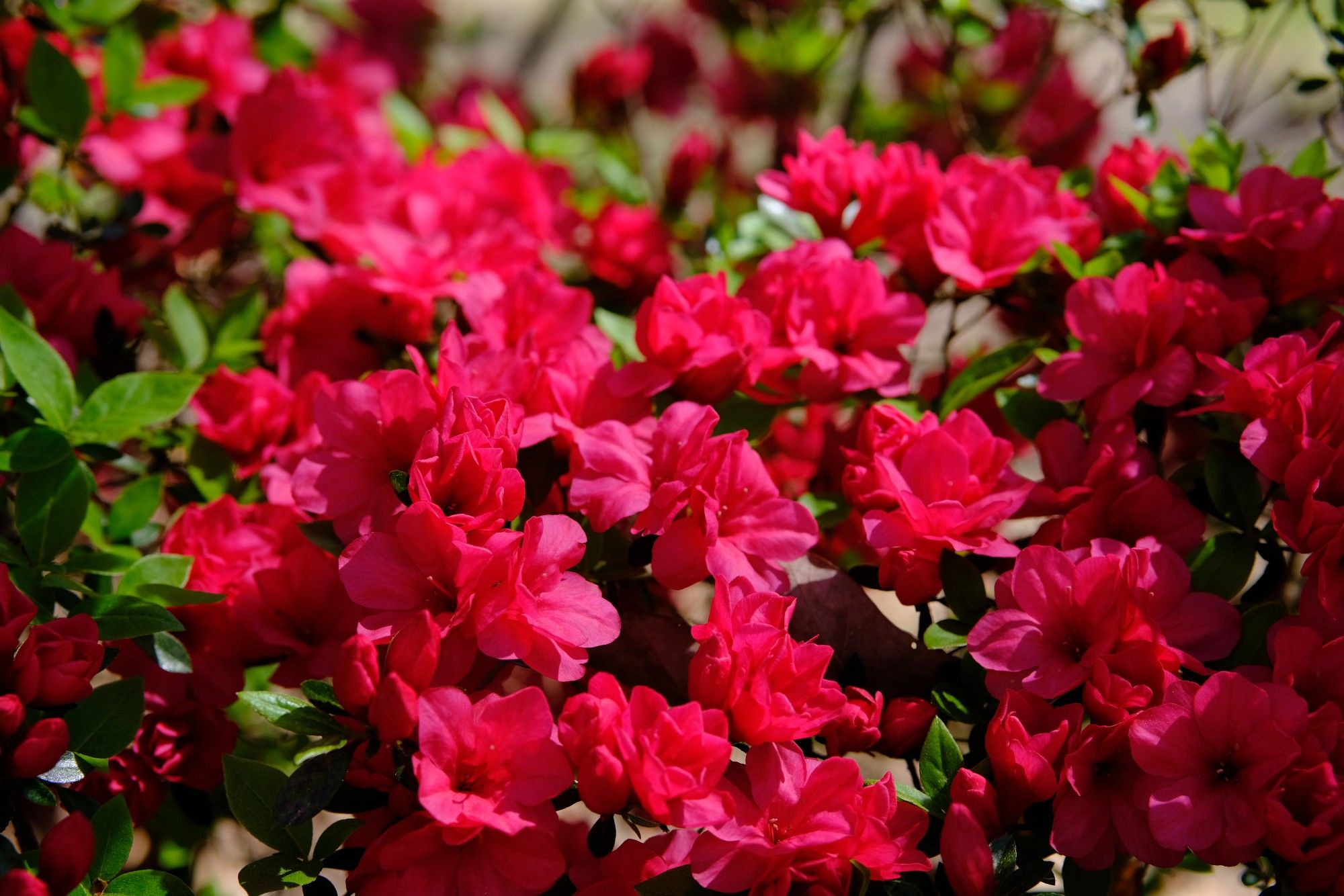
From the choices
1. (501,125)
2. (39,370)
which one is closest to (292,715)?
(39,370)

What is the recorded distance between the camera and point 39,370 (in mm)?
972

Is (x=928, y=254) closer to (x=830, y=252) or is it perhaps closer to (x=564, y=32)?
(x=830, y=252)

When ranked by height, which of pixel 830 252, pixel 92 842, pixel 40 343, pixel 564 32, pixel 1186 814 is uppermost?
pixel 830 252

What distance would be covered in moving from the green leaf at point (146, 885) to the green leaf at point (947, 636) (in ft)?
1.99

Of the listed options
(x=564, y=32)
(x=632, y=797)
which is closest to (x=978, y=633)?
(x=632, y=797)

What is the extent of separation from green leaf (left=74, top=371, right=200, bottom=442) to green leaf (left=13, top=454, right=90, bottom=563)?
0.14ft

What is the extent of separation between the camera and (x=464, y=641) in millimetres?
798

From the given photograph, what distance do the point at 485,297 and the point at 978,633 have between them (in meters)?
0.60

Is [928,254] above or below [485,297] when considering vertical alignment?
above

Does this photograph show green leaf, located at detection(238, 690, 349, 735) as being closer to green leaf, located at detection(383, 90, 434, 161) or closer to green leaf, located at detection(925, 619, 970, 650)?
green leaf, located at detection(925, 619, 970, 650)

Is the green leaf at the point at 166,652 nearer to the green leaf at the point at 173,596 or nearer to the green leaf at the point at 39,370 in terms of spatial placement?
the green leaf at the point at 173,596

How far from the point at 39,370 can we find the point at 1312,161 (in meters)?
1.31

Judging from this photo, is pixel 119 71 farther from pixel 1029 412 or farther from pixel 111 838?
pixel 1029 412

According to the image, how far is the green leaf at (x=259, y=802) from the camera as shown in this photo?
32.6 inches
